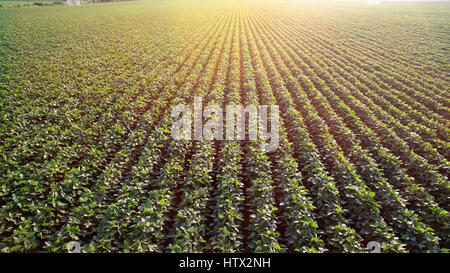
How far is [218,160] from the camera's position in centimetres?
779

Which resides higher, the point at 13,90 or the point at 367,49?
the point at 367,49

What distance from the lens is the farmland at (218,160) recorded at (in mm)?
4926

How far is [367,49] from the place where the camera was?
23.8 metres

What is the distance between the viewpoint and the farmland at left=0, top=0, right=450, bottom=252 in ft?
16.2

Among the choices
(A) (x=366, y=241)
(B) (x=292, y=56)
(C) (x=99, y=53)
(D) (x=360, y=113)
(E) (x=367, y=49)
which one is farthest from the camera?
(E) (x=367, y=49)

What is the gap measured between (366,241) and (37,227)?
7121mm
